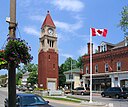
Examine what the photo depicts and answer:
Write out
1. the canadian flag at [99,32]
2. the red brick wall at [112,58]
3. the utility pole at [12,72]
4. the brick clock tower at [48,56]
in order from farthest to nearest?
1. the brick clock tower at [48,56]
2. the red brick wall at [112,58]
3. the canadian flag at [99,32]
4. the utility pole at [12,72]

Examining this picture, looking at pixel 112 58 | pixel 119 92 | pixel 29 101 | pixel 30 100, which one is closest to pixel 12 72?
pixel 29 101

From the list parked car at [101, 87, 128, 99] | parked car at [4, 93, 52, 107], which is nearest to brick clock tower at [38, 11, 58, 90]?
parked car at [101, 87, 128, 99]

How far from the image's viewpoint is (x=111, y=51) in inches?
2226

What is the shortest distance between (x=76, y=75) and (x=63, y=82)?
11063 mm

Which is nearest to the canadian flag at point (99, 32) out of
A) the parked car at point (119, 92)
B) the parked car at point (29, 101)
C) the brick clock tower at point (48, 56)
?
the parked car at point (119, 92)

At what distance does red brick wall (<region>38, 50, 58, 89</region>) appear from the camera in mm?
69188

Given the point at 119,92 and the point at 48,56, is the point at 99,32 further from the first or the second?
the point at 48,56

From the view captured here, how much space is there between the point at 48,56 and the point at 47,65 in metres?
2.33

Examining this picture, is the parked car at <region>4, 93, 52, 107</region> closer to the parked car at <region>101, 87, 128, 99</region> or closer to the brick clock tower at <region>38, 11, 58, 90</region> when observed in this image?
the parked car at <region>101, 87, 128, 99</region>

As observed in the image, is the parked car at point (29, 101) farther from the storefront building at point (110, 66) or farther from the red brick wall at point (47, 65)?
the red brick wall at point (47, 65)

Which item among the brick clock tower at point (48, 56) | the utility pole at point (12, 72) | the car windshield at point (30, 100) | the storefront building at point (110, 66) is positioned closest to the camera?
the utility pole at point (12, 72)

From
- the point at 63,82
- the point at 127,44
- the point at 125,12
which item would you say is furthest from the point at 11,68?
the point at 63,82

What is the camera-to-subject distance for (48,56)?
7025 cm

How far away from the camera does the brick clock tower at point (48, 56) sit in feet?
228
